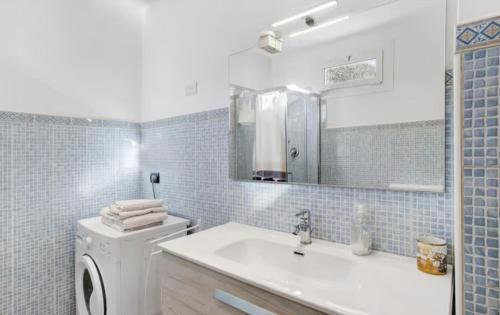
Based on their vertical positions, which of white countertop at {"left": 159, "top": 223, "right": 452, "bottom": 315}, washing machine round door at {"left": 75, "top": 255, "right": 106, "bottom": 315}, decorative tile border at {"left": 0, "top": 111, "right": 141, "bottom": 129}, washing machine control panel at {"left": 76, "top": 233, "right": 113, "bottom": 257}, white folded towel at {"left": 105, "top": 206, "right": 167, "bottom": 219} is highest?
decorative tile border at {"left": 0, "top": 111, "right": 141, "bottom": 129}

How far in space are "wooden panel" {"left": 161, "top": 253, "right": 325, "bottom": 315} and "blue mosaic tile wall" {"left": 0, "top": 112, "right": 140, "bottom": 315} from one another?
1116mm

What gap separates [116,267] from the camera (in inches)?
60.1

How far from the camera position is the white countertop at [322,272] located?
29.5 inches

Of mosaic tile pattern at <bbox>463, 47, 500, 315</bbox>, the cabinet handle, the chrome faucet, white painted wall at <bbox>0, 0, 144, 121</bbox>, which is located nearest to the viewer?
→ mosaic tile pattern at <bbox>463, 47, 500, 315</bbox>

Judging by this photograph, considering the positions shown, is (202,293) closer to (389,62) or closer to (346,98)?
(346,98)

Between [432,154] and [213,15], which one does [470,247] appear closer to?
[432,154]

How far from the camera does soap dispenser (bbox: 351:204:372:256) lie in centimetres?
110

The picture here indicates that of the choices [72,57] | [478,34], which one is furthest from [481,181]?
[72,57]

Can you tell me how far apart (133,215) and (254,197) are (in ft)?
2.52

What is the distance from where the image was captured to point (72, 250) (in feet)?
6.35

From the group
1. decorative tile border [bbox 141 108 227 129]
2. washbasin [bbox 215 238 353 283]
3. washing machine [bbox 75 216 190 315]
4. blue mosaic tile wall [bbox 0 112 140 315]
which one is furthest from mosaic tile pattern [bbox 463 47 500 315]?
blue mosaic tile wall [bbox 0 112 140 315]

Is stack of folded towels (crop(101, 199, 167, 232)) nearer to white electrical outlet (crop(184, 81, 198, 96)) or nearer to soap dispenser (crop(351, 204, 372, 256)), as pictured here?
white electrical outlet (crop(184, 81, 198, 96))

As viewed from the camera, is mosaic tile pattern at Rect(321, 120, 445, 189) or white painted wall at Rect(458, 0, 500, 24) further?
mosaic tile pattern at Rect(321, 120, 445, 189)

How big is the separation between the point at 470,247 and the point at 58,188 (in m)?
2.21
